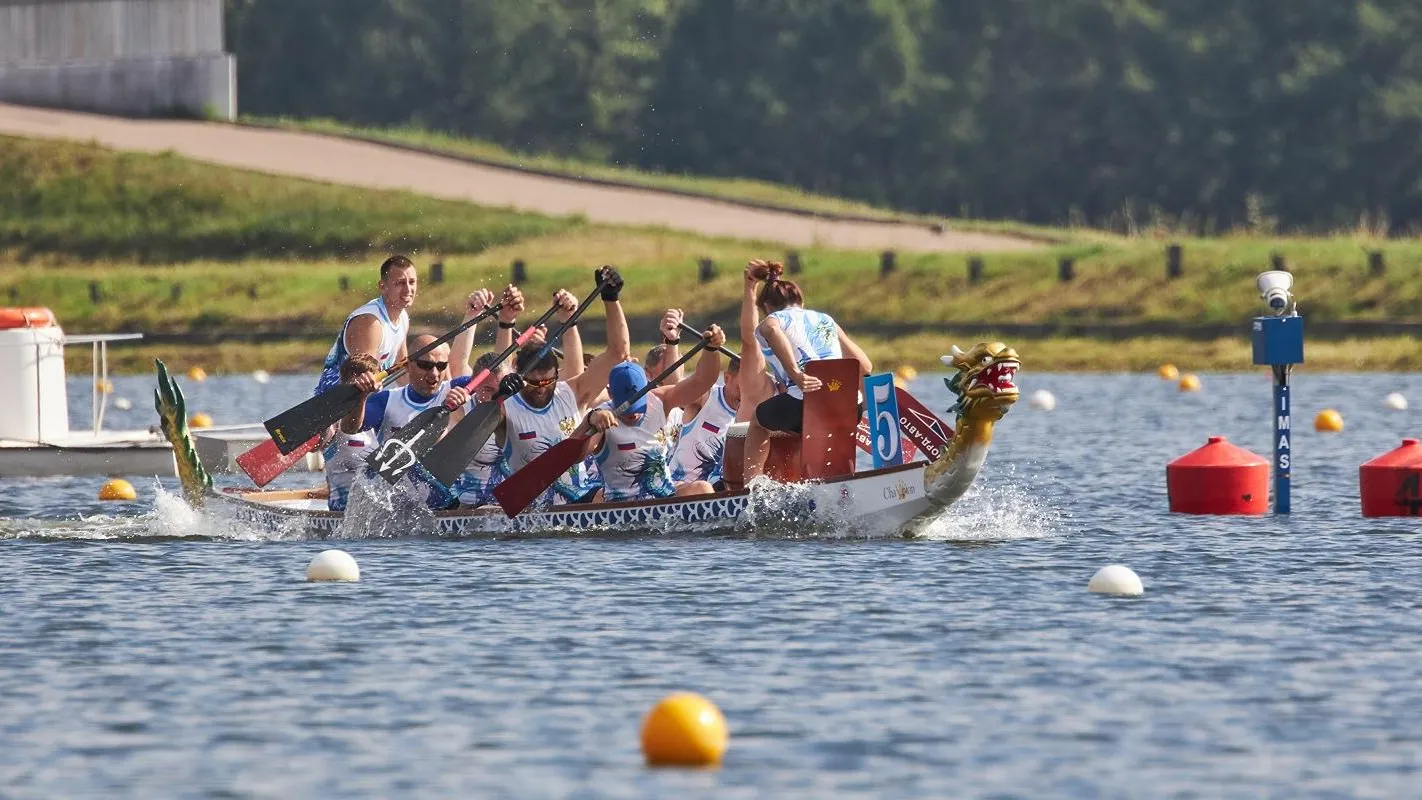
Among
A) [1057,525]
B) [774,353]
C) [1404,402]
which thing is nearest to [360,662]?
[774,353]

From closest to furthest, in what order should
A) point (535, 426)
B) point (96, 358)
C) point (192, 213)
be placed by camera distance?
point (535, 426), point (96, 358), point (192, 213)

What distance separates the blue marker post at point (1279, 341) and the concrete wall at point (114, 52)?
5474 centimetres

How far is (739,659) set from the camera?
12500mm

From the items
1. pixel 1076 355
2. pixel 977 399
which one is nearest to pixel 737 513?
pixel 977 399

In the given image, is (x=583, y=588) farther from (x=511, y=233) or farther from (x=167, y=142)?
(x=167, y=142)

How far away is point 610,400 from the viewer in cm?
1831

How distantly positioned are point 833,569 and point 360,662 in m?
4.16

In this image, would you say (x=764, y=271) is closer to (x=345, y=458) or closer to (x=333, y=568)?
(x=345, y=458)

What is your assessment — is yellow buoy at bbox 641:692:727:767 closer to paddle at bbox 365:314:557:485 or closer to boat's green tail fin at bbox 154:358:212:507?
paddle at bbox 365:314:557:485

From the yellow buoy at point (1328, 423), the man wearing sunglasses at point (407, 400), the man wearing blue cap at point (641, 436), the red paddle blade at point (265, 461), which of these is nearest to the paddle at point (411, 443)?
the man wearing sunglasses at point (407, 400)

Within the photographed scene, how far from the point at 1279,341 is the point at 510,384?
5.41 m

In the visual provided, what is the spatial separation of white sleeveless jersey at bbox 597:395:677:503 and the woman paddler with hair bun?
2.15 ft

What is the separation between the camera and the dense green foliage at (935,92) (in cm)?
7138

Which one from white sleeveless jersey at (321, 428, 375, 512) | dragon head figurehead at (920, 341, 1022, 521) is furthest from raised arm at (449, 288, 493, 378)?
dragon head figurehead at (920, 341, 1022, 521)
